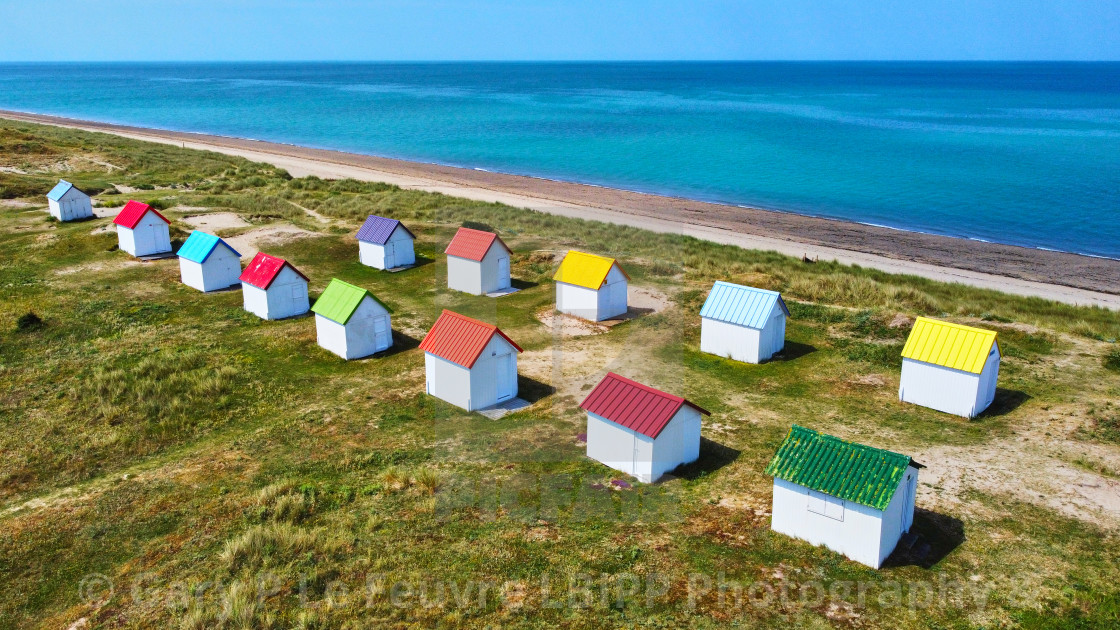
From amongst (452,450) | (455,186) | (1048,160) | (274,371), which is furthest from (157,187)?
(1048,160)

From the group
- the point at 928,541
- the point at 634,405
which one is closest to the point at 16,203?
the point at 634,405

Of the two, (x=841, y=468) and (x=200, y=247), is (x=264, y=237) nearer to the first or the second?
(x=200, y=247)

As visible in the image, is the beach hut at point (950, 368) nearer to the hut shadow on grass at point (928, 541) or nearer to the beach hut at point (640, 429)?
the hut shadow on grass at point (928, 541)

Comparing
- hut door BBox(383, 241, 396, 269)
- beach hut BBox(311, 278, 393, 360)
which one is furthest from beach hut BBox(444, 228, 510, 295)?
beach hut BBox(311, 278, 393, 360)

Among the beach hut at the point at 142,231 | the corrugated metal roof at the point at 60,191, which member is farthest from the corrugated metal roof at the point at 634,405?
the corrugated metal roof at the point at 60,191

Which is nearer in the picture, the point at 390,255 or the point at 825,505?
the point at 825,505

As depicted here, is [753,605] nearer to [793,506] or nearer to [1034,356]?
[793,506]
